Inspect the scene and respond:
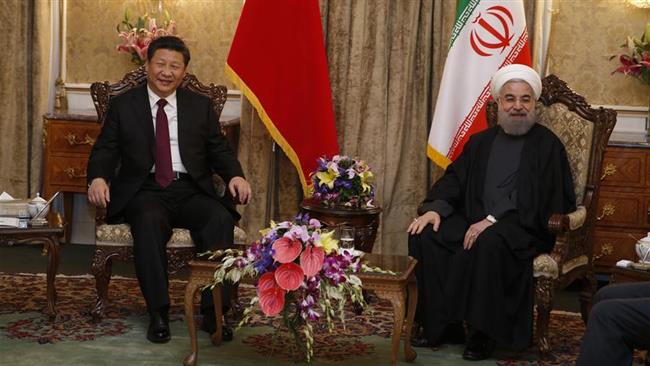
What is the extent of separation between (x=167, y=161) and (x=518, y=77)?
1969 millimetres

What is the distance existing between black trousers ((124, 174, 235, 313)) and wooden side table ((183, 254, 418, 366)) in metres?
0.30

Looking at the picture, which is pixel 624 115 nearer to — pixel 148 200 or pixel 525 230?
pixel 525 230

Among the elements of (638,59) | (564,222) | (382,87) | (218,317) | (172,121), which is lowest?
(218,317)

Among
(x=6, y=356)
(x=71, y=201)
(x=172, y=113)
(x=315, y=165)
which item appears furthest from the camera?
(x=71, y=201)

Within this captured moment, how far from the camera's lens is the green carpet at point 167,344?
4.50m

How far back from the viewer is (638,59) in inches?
270

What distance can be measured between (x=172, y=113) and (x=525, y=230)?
2079mm

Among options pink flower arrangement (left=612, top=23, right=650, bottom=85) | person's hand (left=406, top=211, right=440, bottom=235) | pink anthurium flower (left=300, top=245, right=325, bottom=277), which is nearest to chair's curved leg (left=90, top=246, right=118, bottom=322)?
person's hand (left=406, top=211, right=440, bottom=235)

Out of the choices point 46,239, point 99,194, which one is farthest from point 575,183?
point 46,239

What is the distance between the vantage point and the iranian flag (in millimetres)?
6230

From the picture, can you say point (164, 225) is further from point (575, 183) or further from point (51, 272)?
point (575, 183)

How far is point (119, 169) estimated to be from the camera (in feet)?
18.0

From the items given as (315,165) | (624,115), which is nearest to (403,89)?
(315,165)

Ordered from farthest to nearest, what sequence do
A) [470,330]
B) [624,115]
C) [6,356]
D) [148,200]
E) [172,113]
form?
[624,115] < [172,113] < [148,200] < [470,330] < [6,356]
